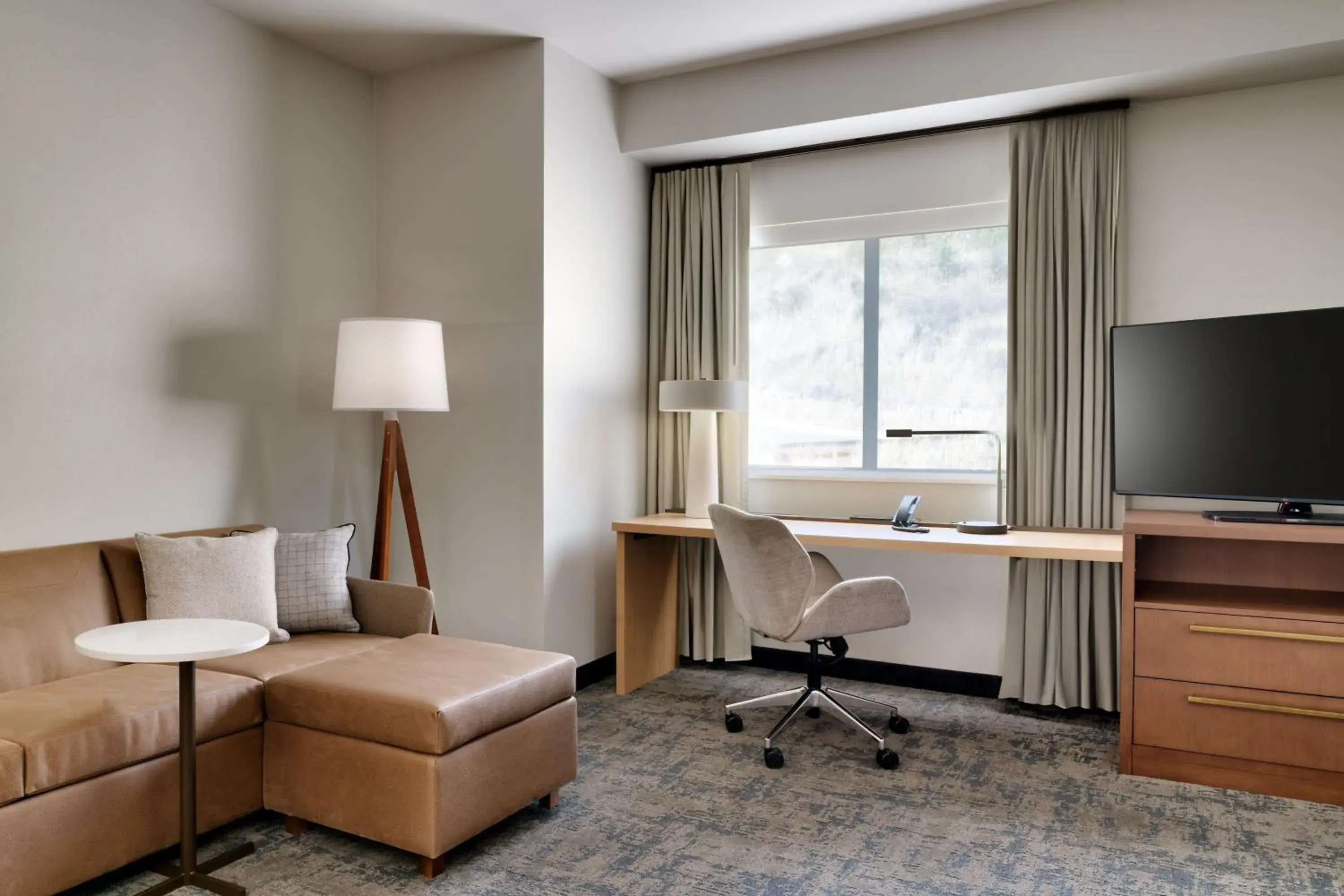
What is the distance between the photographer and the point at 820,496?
4.26 meters

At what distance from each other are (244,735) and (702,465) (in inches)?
85.2

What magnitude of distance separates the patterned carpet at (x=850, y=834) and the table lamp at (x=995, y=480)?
760 millimetres

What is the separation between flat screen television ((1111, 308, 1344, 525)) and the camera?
9.54 feet

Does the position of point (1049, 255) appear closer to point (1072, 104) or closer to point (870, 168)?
point (1072, 104)

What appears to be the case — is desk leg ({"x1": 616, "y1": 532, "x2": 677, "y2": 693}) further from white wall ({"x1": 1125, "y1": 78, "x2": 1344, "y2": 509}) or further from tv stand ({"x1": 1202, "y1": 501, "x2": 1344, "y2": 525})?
tv stand ({"x1": 1202, "y1": 501, "x2": 1344, "y2": 525})

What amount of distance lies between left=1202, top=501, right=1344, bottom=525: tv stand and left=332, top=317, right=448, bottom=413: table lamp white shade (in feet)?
9.01

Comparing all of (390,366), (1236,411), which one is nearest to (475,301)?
(390,366)

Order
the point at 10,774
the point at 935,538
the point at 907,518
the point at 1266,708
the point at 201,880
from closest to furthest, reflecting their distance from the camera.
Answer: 1. the point at 10,774
2. the point at 201,880
3. the point at 1266,708
4. the point at 935,538
5. the point at 907,518

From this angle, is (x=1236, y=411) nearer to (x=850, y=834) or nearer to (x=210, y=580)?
(x=850, y=834)

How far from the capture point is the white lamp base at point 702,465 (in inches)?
161

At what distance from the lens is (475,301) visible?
3.94 metres

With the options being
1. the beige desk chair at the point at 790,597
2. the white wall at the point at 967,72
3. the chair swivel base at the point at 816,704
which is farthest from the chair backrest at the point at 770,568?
the white wall at the point at 967,72

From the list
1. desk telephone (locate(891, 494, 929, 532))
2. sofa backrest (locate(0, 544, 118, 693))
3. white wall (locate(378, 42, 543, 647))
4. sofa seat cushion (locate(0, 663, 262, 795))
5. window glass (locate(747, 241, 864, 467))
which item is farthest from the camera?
window glass (locate(747, 241, 864, 467))

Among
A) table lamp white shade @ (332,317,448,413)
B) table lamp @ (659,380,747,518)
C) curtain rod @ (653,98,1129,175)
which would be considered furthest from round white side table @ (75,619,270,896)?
curtain rod @ (653,98,1129,175)
